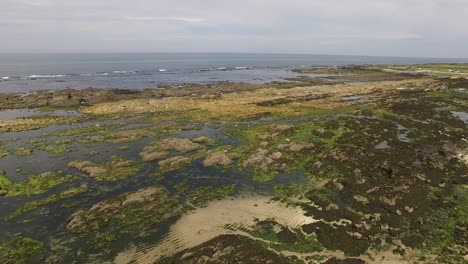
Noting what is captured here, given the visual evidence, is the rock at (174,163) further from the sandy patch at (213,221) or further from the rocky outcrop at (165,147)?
the sandy patch at (213,221)

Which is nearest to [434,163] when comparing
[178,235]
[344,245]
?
[344,245]

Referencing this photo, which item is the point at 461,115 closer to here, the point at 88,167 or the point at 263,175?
the point at 263,175

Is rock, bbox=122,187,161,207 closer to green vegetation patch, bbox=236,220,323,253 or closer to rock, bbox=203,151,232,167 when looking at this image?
rock, bbox=203,151,232,167

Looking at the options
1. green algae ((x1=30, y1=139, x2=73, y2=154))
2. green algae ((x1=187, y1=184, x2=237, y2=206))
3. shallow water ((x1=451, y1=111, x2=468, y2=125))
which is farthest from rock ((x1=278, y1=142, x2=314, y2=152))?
shallow water ((x1=451, y1=111, x2=468, y2=125))

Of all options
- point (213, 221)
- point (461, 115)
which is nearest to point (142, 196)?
point (213, 221)

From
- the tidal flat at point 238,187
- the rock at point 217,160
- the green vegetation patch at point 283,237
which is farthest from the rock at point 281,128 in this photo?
the green vegetation patch at point 283,237

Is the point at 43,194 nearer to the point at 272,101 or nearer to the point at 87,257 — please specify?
the point at 87,257

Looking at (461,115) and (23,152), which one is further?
(461,115)
